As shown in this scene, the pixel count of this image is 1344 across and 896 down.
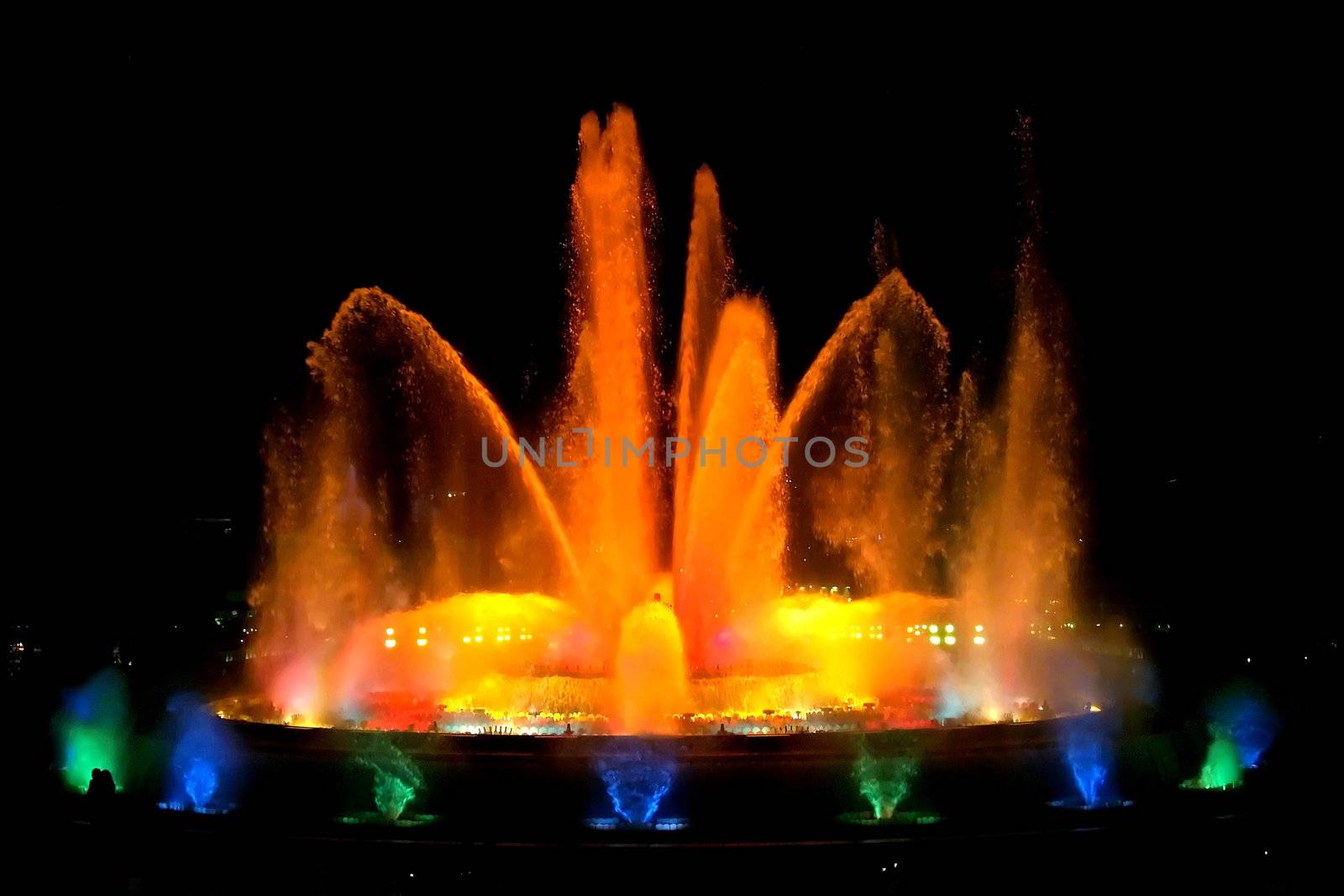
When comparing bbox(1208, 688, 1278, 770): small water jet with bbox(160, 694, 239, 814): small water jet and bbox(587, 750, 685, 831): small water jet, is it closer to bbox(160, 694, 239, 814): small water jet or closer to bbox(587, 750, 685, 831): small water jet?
bbox(587, 750, 685, 831): small water jet

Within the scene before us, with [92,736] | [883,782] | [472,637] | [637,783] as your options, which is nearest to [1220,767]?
[883,782]

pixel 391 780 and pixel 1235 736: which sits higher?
pixel 1235 736

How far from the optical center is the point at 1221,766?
18938mm

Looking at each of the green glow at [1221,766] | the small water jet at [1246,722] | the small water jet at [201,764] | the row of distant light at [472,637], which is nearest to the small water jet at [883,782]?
the green glow at [1221,766]

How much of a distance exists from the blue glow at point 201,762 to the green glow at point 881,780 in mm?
9914

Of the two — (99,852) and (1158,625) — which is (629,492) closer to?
(99,852)

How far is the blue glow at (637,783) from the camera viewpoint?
16.1m

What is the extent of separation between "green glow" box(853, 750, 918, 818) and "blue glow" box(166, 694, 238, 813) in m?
9.91

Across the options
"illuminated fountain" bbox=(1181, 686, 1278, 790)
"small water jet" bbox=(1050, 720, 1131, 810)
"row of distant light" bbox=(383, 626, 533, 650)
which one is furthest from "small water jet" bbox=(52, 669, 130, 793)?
"illuminated fountain" bbox=(1181, 686, 1278, 790)

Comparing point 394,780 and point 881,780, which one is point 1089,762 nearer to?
point 881,780

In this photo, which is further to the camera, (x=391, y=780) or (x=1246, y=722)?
(x=1246, y=722)

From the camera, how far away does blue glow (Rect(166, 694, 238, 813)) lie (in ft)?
57.8

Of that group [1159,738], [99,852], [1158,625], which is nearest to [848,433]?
[1158,625]

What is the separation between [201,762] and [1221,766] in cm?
1725
